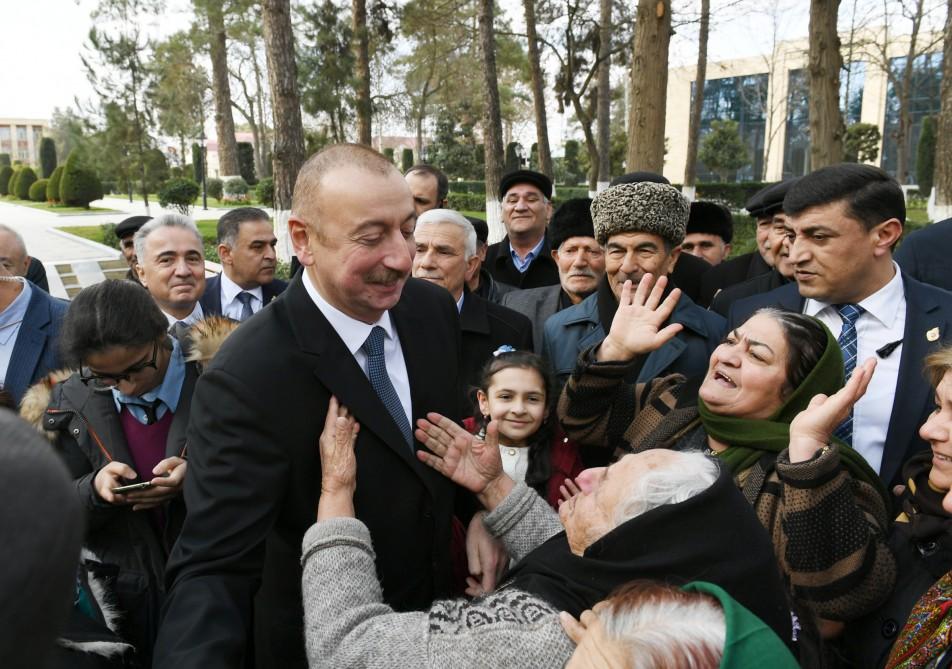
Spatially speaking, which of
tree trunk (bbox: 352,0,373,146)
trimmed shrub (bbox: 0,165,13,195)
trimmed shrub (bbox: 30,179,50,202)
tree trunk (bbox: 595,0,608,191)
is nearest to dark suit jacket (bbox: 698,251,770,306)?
tree trunk (bbox: 595,0,608,191)

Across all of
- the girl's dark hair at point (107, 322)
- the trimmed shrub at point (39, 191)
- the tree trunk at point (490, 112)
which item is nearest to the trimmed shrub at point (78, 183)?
the trimmed shrub at point (39, 191)

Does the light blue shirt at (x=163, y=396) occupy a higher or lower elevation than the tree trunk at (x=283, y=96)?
lower

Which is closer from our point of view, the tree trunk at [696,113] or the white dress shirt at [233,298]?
the white dress shirt at [233,298]

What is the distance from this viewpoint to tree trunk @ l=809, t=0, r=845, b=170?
8.30 metres

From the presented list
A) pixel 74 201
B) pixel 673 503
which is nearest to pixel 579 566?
pixel 673 503

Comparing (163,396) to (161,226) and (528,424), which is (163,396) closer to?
(528,424)

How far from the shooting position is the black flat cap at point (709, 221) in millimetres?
5699

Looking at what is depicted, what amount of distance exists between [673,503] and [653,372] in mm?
1591

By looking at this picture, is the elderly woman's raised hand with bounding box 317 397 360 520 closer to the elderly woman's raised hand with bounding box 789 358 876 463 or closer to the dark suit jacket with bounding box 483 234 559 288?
the elderly woman's raised hand with bounding box 789 358 876 463

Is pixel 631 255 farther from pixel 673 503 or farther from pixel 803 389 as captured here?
pixel 673 503

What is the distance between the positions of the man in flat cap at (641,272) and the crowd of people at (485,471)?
15 mm

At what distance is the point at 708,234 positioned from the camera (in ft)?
18.6

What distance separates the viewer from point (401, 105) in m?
29.8

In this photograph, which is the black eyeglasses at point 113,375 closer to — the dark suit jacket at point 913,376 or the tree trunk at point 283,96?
the dark suit jacket at point 913,376
